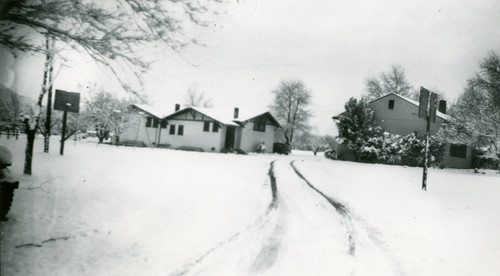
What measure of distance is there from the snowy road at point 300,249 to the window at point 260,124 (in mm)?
17317

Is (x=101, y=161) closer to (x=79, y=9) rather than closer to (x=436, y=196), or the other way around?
(x=79, y=9)

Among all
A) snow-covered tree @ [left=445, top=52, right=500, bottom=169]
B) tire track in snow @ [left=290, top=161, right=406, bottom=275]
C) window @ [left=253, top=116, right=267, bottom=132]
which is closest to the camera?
tire track in snow @ [left=290, top=161, right=406, bottom=275]

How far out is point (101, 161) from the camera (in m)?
5.12

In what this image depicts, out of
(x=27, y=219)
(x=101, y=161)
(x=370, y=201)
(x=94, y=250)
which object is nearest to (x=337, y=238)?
(x=370, y=201)

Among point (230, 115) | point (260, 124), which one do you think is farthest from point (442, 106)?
point (260, 124)

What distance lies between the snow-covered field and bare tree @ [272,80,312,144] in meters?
1.92

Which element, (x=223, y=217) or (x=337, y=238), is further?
(x=223, y=217)

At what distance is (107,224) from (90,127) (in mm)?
1582

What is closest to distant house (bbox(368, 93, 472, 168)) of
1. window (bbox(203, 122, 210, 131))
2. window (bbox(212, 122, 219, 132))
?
window (bbox(212, 122, 219, 132))

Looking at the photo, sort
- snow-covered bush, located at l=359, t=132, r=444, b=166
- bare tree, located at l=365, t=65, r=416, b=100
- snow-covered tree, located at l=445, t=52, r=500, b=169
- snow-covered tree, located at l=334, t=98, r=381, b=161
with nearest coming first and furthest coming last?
snow-covered tree, located at l=445, t=52, r=500, b=169 < bare tree, located at l=365, t=65, r=416, b=100 < snow-covered bush, located at l=359, t=132, r=444, b=166 < snow-covered tree, located at l=334, t=98, r=381, b=161

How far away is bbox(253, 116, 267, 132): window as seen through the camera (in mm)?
22344

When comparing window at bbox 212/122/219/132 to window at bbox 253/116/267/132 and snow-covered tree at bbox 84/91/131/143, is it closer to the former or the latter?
window at bbox 253/116/267/132

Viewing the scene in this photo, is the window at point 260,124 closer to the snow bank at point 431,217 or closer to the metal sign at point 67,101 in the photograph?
the snow bank at point 431,217

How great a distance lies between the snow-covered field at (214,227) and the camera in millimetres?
2949
